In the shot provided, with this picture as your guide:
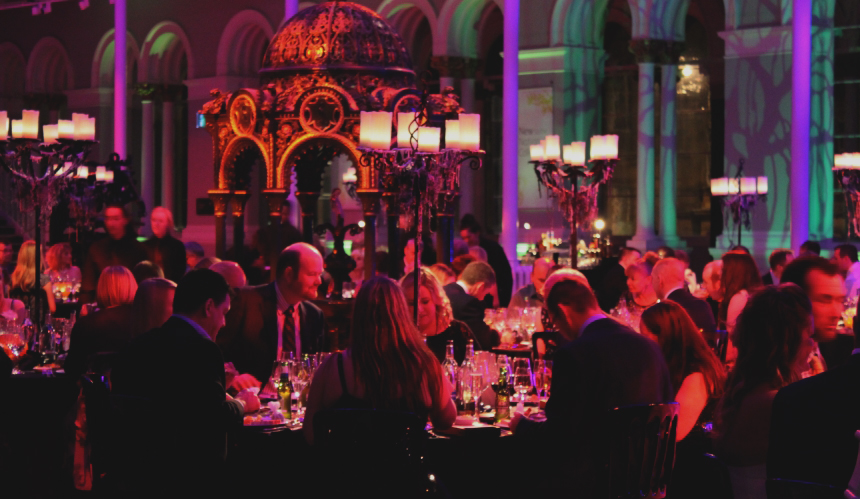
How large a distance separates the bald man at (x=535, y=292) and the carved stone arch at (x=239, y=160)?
2171mm

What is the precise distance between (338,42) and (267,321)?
335cm

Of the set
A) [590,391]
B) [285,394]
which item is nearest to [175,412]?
[285,394]

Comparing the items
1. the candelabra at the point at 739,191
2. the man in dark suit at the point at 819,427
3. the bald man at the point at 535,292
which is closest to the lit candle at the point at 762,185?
the candelabra at the point at 739,191

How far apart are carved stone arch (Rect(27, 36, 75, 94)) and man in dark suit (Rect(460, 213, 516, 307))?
13733 millimetres

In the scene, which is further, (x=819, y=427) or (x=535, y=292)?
(x=535, y=292)

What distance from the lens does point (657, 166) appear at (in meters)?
17.5

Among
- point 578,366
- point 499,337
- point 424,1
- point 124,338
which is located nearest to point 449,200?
point 499,337

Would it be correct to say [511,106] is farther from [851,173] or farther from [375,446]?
[375,446]

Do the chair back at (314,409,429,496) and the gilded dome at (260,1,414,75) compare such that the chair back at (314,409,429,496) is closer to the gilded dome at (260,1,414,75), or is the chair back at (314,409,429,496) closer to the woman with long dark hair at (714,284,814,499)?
the woman with long dark hair at (714,284,814,499)

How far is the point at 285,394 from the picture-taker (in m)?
4.81

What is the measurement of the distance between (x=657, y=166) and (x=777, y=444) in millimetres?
14624

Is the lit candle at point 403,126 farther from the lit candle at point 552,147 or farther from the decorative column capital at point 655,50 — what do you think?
the decorative column capital at point 655,50

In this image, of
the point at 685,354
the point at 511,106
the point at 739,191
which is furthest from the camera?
the point at 511,106

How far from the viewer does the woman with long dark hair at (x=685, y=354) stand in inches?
170
